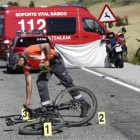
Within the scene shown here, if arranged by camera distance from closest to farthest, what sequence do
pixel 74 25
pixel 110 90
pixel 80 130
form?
pixel 80 130 → pixel 110 90 → pixel 74 25

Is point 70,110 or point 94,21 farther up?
point 94,21

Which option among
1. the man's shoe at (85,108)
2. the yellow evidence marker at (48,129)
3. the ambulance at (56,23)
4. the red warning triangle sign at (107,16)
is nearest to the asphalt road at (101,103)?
the yellow evidence marker at (48,129)

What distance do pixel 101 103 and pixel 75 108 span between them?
2.78 meters

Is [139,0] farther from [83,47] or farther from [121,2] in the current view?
[83,47]

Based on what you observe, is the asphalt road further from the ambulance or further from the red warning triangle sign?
the red warning triangle sign

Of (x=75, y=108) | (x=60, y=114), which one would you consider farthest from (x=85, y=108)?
(x=60, y=114)

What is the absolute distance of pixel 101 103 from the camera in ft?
38.8

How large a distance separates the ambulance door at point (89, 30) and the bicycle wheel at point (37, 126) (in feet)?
53.3

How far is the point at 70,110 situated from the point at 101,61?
1304 centimetres

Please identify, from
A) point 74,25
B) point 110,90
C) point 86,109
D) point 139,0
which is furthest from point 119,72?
point 139,0

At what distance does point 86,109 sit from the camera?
9055 millimetres

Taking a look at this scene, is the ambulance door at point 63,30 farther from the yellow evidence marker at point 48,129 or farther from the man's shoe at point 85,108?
the yellow evidence marker at point 48,129

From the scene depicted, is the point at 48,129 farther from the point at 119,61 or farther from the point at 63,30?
the point at 63,30

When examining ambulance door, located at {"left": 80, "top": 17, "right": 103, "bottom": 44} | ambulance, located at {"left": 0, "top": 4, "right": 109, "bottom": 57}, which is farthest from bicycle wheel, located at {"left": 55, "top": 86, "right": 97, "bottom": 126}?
ambulance door, located at {"left": 80, "top": 17, "right": 103, "bottom": 44}
